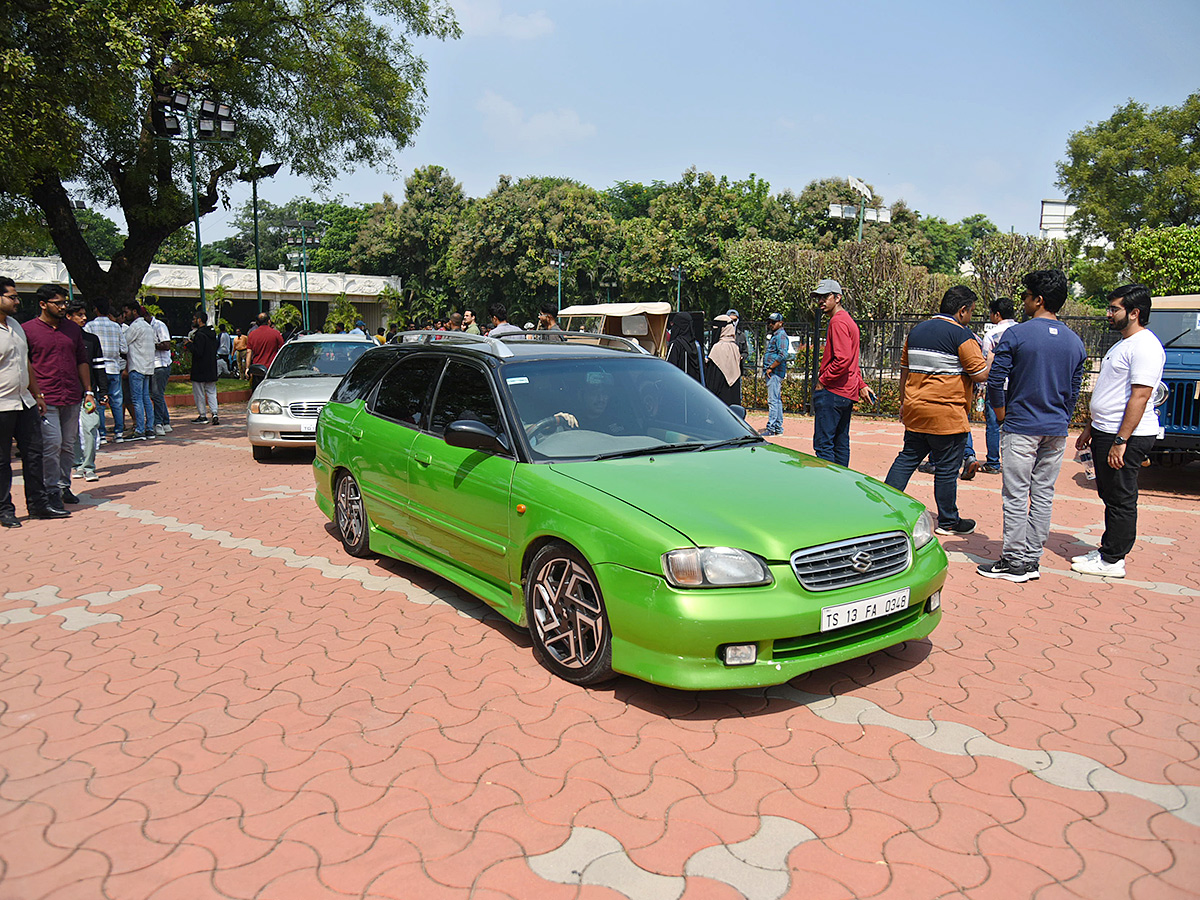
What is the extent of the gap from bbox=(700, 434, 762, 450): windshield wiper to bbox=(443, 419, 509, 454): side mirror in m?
1.14

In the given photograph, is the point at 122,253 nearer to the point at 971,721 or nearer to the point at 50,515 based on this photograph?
the point at 50,515

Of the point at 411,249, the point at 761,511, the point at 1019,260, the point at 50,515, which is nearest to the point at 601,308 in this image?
the point at 1019,260

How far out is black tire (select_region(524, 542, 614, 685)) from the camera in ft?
12.7

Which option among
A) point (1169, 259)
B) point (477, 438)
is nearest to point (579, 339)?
point (477, 438)

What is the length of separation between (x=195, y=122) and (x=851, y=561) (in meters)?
18.4

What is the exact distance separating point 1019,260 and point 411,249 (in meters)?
41.6

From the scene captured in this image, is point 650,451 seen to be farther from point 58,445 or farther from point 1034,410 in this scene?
point 58,445

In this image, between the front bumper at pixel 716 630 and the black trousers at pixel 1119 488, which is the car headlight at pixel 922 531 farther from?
the black trousers at pixel 1119 488

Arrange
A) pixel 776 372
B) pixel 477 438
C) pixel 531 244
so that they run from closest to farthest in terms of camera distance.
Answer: pixel 477 438
pixel 776 372
pixel 531 244

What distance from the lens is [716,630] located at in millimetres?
3455

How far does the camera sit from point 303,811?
3.02 meters

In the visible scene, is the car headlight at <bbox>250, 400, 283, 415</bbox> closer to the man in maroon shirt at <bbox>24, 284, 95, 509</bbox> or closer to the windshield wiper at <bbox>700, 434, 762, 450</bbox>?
the man in maroon shirt at <bbox>24, 284, 95, 509</bbox>

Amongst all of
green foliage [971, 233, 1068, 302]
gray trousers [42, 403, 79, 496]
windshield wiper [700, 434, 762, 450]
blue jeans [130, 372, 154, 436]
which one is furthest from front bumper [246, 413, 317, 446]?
green foliage [971, 233, 1068, 302]

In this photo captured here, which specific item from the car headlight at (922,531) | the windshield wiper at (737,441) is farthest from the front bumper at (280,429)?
the car headlight at (922,531)
